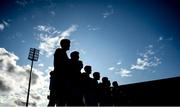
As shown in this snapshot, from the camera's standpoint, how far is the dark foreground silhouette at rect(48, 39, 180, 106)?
407 cm

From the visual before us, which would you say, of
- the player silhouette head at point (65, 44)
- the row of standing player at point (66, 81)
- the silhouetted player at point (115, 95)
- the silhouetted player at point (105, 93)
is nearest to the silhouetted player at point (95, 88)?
the silhouetted player at point (105, 93)

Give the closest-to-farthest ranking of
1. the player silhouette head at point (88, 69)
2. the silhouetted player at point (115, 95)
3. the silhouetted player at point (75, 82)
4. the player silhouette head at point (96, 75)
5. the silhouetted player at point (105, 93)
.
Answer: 1. the silhouetted player at point (75, 82)
2. the player silhouette head at point (88, 69)
3. the player silhouette head at point (96, 75)
4. the silhouetted player at point (105, 93)
5. the silhouetted player at point (115, 95)

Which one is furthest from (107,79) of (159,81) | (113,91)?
(159,81)

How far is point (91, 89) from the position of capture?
17.0ft

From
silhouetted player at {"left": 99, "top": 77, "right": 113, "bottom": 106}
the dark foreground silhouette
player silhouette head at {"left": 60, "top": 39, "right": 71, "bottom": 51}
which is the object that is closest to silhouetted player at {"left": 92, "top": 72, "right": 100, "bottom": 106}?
the dark foreground silhouette

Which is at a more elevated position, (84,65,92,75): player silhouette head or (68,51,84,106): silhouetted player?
(84,65,92,75): player silhouette head

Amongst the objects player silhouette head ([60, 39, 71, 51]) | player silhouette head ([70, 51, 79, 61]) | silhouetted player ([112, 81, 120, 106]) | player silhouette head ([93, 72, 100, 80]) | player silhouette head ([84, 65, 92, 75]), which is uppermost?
player silhouette head ([60, 39, 71, 51])

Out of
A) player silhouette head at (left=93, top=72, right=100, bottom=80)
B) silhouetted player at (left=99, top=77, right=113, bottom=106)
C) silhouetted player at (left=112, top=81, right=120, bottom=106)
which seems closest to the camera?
player silhouette head at (left=93, top=72, right=100, bottom=80)

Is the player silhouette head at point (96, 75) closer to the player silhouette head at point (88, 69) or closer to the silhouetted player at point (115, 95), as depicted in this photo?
the player silhouette head at point (88, 69)

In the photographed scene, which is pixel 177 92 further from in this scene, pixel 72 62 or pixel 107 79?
pixel 72 62

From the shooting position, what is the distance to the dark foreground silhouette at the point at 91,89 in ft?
13.4

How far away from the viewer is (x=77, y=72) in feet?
14.0

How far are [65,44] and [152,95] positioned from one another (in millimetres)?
3189

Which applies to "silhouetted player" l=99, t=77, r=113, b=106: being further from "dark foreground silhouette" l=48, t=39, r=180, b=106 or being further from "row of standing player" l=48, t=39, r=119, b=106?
"row of standing player" l=48, t=39, r=119, b=106
